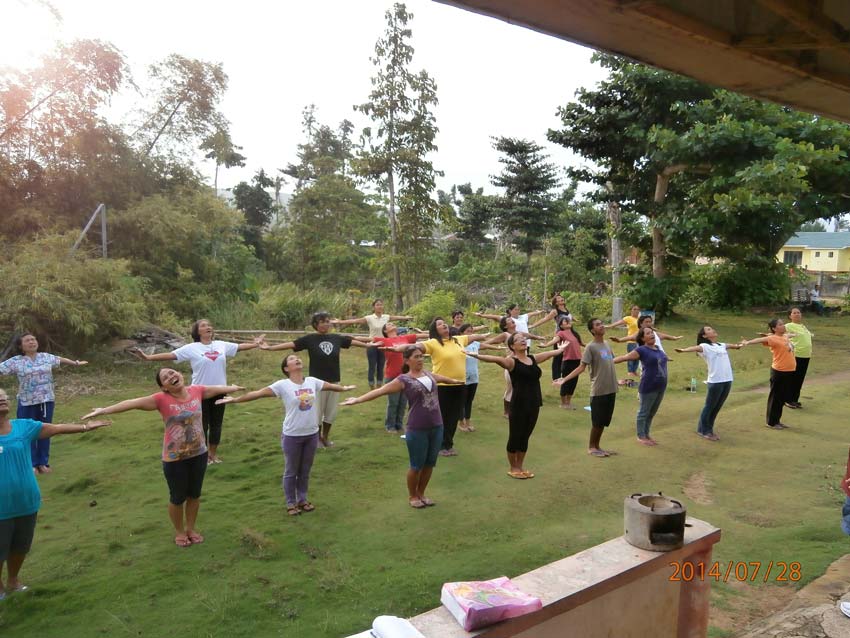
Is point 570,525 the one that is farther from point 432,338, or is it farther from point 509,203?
point 509,203

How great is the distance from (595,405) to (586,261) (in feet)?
66.1

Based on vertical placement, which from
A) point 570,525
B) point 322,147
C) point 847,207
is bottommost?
point 570,525

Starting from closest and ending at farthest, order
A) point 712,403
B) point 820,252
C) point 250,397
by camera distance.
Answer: point 250,397 → point 712,403 → point 820,252

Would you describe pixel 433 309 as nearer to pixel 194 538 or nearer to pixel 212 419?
pixel 212 419

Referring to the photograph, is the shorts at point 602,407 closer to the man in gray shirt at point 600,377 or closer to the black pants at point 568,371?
the man in gray shirt at point 600,377

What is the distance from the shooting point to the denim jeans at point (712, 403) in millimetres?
7891

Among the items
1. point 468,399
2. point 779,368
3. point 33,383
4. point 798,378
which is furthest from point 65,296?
point 798,378

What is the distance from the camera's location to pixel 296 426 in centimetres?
530

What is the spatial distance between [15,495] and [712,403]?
7.89m

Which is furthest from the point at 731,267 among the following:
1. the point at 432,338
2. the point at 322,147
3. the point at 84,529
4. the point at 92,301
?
the point at 322,147

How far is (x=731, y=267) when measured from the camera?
2050cm

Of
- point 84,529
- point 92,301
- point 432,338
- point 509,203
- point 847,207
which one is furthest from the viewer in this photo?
point 509,203

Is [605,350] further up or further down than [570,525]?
further up

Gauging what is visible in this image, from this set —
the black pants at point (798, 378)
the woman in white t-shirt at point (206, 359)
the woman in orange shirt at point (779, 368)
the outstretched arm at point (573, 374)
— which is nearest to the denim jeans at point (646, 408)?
the outstretched arm at point (573, 374)
